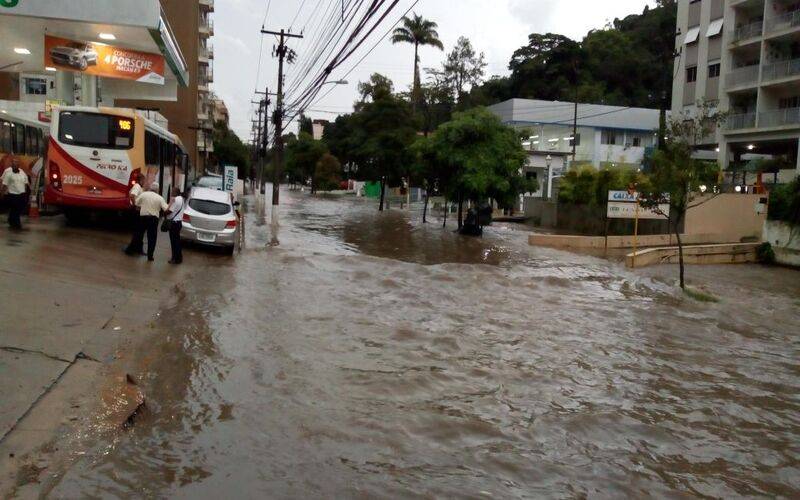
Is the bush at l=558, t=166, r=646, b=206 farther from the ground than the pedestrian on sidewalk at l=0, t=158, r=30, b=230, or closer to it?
farther from the ground

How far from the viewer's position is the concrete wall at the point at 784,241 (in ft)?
81.5

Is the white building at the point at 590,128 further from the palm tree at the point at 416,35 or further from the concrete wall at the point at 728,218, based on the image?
the concrete wall at the point at 728,218

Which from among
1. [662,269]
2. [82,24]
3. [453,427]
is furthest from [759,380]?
[82,24]

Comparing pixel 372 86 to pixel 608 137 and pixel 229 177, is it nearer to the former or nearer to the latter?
pixel 608 137

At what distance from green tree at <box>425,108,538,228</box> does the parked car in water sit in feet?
46.4

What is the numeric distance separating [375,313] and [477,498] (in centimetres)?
735

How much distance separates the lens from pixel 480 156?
1132 inches

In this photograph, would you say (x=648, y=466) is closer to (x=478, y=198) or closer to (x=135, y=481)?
(x=135, y=481)

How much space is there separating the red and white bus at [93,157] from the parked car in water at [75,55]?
13.9ft

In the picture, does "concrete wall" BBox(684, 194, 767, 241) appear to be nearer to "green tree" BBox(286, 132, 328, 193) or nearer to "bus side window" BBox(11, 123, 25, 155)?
"bus side window" BBox(11, 123, 25, 155)

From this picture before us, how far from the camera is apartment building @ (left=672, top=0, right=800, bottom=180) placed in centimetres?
3809

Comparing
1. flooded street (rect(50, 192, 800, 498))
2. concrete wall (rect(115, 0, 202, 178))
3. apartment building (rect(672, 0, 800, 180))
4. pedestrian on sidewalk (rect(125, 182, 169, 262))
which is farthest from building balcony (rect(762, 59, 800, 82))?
concrete wall (rect(115, 0, 202, 178))

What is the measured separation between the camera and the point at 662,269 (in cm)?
2241

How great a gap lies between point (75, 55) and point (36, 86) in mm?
11544
